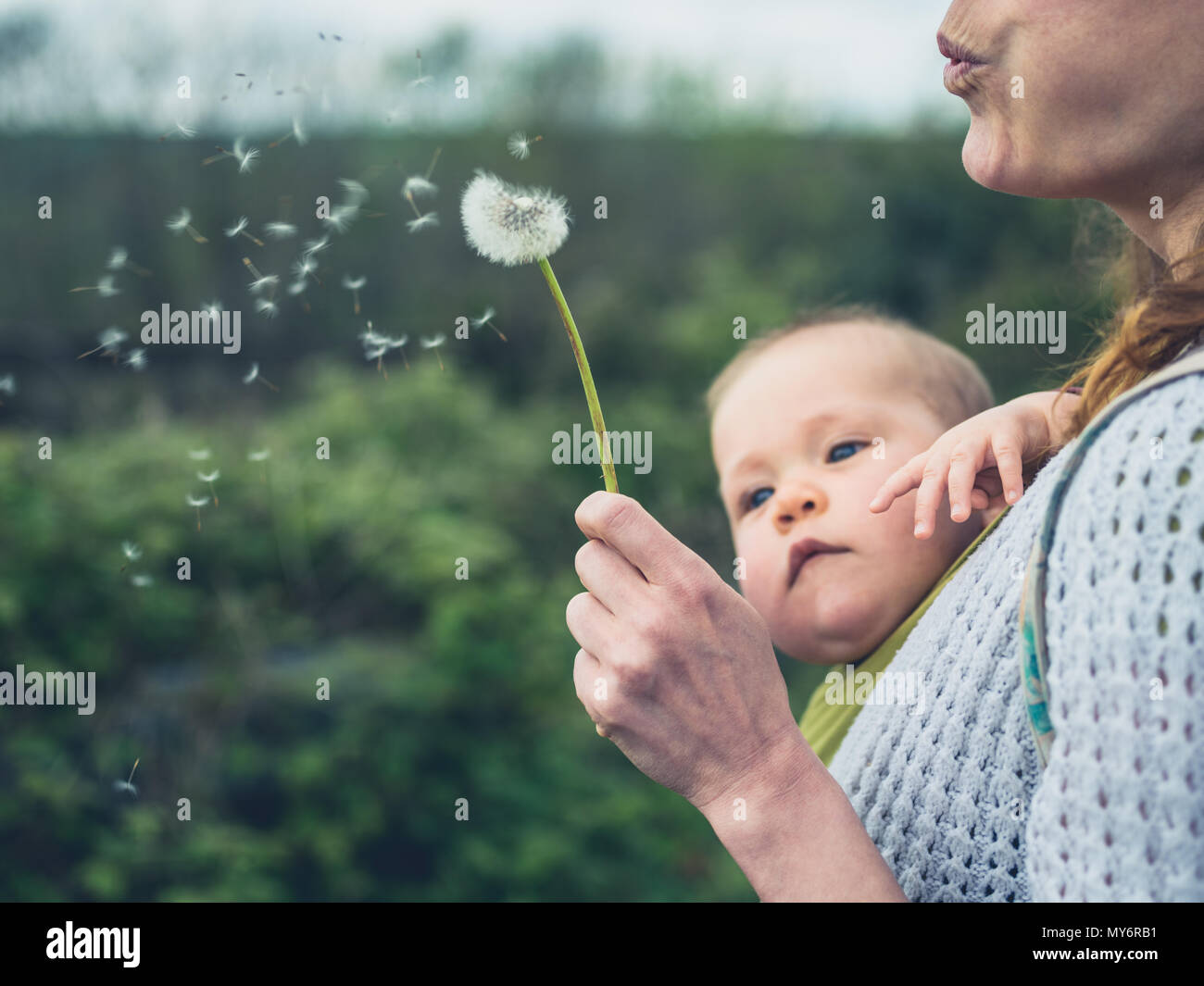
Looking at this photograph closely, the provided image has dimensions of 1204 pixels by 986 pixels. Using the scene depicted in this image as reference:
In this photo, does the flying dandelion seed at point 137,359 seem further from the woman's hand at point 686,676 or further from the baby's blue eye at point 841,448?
the baby's blue eye at point 841,448

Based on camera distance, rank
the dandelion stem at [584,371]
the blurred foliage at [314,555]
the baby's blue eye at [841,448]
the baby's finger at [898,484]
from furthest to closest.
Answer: the blurred foliage at [314,555] < the baby's blue eye at [841,448] < the baby's finger at [898,484] < the dandelion stem at [584,371]

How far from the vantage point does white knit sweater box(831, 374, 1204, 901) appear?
23.7 inches

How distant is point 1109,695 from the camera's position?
24.5 inches

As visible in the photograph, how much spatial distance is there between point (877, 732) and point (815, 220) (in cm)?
752

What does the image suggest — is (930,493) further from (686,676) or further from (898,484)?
(686,676)

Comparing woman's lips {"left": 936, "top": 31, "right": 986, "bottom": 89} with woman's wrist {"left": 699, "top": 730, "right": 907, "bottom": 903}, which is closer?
woman's wrist {"left": 699, "top": 730, "right": 907, "bottom": 903}

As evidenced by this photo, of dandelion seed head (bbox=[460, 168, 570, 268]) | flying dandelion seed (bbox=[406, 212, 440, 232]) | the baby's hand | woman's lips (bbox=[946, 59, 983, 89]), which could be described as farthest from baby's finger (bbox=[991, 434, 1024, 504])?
flying dandelion seed (bbox=[406, 212, 440, 232])

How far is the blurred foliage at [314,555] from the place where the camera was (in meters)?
3.05

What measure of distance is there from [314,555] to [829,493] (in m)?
2.92

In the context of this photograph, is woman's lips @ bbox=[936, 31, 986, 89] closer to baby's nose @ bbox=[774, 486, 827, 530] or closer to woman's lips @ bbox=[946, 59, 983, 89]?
woman's lips @ bbox=[946, 59, 983, 89]

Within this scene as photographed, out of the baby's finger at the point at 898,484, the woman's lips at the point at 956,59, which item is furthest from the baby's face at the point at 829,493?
the woman's lips at the point at 956,59

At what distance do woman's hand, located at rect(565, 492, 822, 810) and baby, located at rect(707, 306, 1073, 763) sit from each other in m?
0.25

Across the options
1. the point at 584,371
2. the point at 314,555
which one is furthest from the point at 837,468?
the point at 314,555
